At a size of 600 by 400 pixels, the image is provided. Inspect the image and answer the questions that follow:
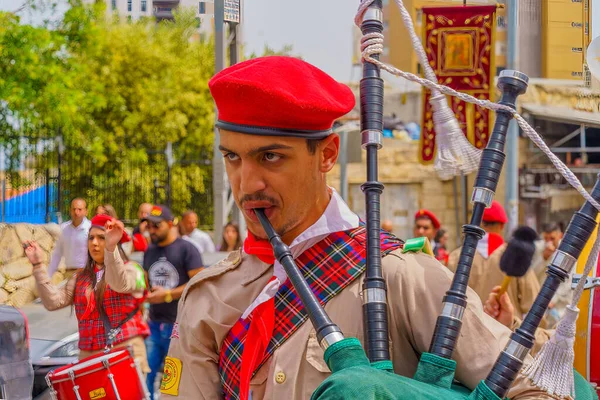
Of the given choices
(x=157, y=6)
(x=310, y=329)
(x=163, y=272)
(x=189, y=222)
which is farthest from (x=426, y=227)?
(x=310, y=329)

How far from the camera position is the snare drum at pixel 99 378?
5305mm

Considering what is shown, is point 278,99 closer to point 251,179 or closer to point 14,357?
point 251,179

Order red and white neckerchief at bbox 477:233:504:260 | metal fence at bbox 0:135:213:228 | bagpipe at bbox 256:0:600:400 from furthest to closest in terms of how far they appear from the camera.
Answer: metal fence at bbox 0:135:213:228, red and white neckerchief at bbox 477:233:504:260, bagpipe at bbox 256:0:600:400

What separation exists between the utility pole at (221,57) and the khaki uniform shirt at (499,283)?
73.9 inches

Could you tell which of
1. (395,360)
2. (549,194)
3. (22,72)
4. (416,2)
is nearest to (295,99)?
(395,360)

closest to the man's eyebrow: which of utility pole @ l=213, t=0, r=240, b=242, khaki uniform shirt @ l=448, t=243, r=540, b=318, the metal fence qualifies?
utility pole @ l=213, t=0, r=240, b=242

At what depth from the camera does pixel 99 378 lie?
5.35m

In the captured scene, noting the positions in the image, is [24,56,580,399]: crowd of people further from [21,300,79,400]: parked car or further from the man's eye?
[21,300,79,400]: parked car

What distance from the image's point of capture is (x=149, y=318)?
22.9ft

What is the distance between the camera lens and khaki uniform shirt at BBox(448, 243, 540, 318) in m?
5.75

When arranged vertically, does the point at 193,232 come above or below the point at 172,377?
below

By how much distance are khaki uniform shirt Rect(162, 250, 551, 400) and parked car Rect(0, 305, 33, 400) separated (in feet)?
8.58

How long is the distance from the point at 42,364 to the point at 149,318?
101cm

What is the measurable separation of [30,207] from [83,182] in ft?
20.1
